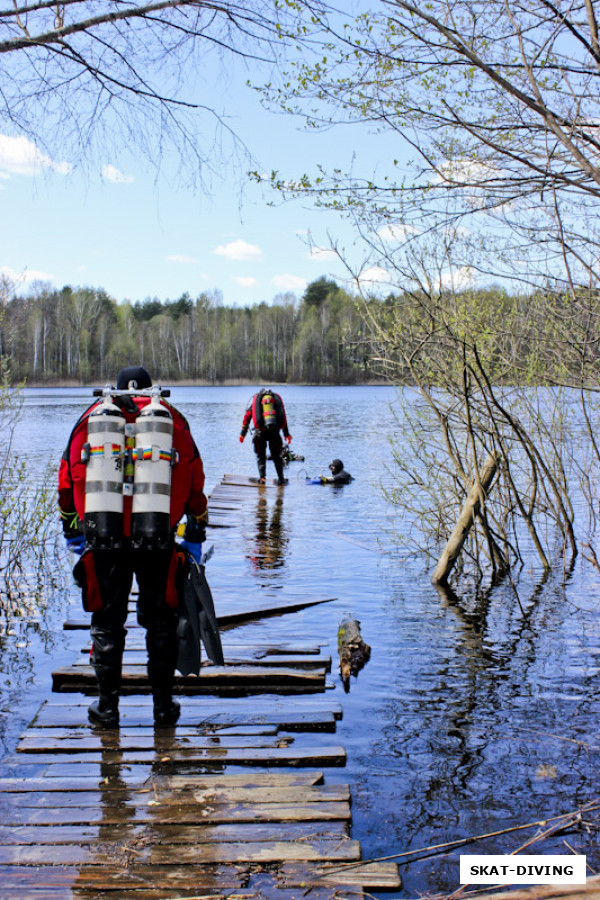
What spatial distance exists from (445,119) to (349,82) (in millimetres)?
681

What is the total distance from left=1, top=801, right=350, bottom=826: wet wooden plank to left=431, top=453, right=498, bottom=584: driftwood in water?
5.73 m

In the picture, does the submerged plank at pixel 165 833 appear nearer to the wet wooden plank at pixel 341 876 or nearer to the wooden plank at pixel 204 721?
the wet wooden plank at pixel 341 876

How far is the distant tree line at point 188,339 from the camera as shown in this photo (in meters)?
80.0

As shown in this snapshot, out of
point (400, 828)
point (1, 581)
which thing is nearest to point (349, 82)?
point (400, 828)

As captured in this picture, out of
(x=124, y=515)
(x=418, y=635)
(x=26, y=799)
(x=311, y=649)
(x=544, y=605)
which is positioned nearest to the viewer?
(x=26, y=799)

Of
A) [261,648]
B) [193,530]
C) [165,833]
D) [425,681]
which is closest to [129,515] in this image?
[193,530]

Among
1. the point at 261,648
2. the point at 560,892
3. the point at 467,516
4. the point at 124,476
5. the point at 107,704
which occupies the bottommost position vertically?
the point at 261,648

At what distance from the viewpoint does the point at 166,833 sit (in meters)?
3.59

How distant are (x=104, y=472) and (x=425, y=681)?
11.6 ft

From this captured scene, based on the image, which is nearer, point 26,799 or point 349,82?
point 26,799

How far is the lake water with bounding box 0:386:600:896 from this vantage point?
459 cm

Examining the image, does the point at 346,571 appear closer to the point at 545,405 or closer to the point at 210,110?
the point at 545,405

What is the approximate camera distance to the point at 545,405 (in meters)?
10.7

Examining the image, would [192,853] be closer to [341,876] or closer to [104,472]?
[341,876]
